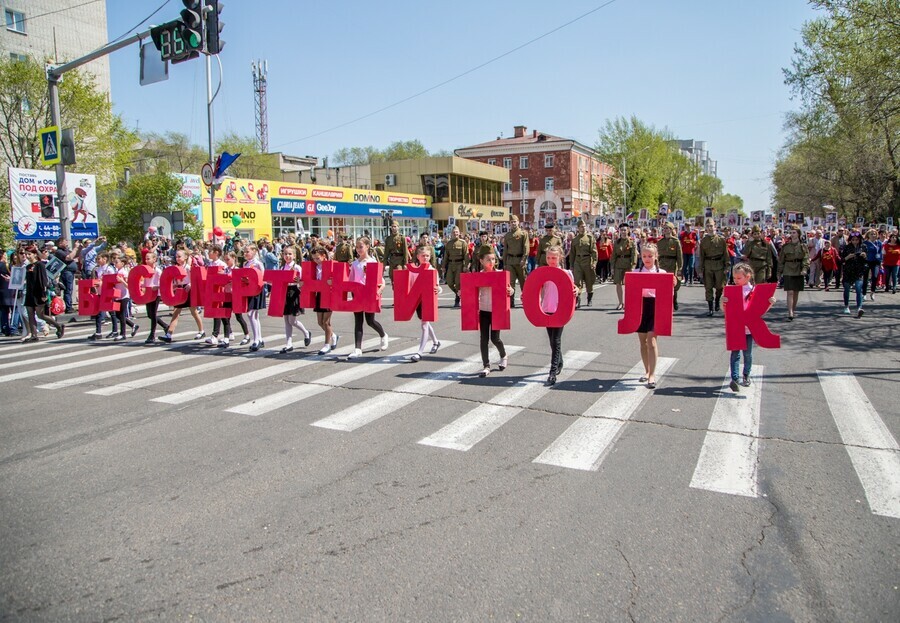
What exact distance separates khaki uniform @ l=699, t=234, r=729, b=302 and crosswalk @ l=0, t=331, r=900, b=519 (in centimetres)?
516

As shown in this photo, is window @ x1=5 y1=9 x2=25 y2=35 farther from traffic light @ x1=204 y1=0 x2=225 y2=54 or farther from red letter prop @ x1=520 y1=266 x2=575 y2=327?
red letter prop @ x1=520 y1=266 x2=575 y2=327

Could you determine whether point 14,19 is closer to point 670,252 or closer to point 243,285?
point 243,285

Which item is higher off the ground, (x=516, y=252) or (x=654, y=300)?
(x=516, y=252)

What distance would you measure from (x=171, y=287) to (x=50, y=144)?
6711mm

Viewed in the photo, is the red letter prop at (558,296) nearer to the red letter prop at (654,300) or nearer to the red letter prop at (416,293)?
the red letter prop at (654,300)

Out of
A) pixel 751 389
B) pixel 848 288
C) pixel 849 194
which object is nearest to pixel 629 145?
pixel 849 194

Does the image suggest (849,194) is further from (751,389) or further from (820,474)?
(820,474)

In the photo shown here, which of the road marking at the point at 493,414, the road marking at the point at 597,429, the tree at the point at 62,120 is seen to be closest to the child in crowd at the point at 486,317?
the road marking at the point at 493,414

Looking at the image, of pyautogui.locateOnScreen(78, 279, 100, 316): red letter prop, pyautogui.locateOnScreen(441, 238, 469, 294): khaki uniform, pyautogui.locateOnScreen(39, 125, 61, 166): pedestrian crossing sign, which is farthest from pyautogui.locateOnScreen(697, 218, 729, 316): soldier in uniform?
pyautogui.locateOnScreen(39, 125, 61, 166): pedestrian crossing sign

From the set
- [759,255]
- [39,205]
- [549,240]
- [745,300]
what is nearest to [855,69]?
[759,255]

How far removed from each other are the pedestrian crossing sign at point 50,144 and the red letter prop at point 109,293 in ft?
16.7

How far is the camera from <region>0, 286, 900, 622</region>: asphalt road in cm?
346

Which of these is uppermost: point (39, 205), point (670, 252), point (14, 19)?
point (14, 19)

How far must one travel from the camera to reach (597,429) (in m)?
6.38
